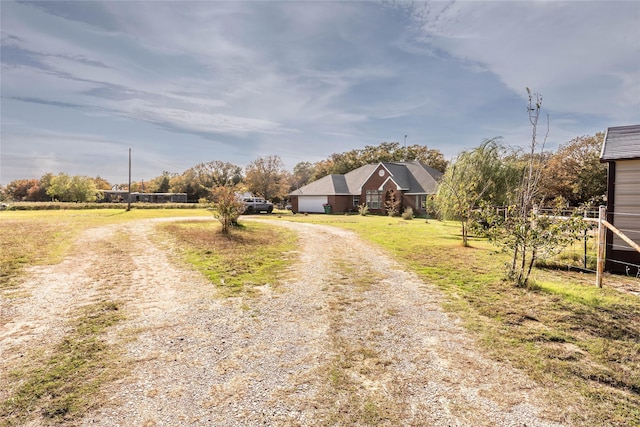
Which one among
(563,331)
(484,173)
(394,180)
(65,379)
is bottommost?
(65,379)

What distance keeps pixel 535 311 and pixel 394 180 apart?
2895 centimetres

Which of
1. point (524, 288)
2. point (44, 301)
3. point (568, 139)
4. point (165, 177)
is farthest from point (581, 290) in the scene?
point (165, 177)

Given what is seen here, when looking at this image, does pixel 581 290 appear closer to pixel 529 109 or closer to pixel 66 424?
pixel 529 109

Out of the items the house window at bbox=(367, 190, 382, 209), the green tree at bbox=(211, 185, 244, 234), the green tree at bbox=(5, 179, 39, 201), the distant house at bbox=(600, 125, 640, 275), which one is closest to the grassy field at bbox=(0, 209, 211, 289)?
the green tree at bbox=(211, 185, 244, 234)

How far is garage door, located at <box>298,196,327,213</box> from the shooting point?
129 feet

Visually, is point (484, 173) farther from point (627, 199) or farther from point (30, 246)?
point (30, 246)

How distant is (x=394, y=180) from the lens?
34094 mm

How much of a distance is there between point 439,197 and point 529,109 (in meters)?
14.4

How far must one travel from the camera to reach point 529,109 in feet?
23.8

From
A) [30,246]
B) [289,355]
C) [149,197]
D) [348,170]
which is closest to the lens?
[289,355]

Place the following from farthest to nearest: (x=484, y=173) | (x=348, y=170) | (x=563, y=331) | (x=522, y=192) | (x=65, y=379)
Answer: (x=348, y=170) < (x=484, y=173) < (x=522, y=192) < (x=563, y=331) < (x=65, y=379)

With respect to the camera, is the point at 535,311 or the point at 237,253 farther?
the point at 237,253

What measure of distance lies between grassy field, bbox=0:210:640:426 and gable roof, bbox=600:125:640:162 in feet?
10.9

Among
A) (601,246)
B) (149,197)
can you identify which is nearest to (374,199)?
(601,246)
